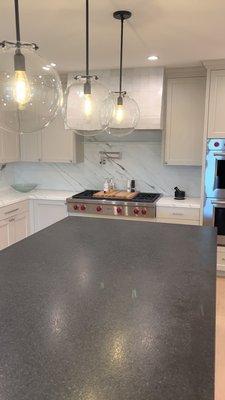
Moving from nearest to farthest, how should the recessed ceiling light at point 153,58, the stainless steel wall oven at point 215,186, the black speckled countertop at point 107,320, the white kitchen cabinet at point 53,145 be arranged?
the black speckled countertop at point 107,320 < the recessed ceiling light at point 153,58 < the stainless steel wall oven at point 215,186 < the white kitchen cabinet at point 53,145

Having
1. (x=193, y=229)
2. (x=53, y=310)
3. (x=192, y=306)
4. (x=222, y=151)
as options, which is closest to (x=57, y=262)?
(x=53, y=310)

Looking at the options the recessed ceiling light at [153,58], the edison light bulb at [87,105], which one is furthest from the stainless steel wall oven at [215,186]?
the edison light bulb at [87,105]

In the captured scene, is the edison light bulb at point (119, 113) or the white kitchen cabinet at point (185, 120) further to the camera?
the white kitchen cabinet at point (185, 120)

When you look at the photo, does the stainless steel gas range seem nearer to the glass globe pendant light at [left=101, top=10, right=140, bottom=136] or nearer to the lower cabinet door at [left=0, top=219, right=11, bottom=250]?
the lower cabinet door at [left=0, top=219, right=11, bottom=250]

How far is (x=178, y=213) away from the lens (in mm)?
3721

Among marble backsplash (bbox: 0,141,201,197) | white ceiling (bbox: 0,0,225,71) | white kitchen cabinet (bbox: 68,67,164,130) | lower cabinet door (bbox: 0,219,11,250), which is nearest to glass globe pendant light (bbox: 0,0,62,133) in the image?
white ceiling (bbox: 0,0,225,71)

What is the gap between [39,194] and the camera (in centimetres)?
434

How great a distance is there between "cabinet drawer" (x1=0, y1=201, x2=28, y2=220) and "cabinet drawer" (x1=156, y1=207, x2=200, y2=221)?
5.43 ft

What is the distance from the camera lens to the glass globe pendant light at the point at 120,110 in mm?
2035

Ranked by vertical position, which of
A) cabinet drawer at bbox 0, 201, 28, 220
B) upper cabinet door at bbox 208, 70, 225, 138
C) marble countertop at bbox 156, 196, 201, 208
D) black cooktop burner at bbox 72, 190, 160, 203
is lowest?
cabinet drawer at bbox 0, 201, 28, 220

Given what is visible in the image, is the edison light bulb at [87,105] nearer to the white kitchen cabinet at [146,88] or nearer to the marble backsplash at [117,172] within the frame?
the white kitchen cabinet at [146,88]

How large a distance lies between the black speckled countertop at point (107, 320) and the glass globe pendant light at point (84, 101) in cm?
75

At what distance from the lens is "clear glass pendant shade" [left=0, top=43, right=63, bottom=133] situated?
4.06ft

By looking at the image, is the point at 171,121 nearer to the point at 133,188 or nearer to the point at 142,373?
the point at 133,188
